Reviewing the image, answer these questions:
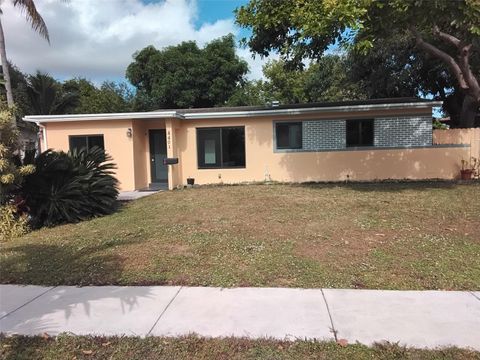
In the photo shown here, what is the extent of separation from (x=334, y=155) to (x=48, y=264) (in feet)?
38.4

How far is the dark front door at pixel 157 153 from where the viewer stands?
17.4 metres

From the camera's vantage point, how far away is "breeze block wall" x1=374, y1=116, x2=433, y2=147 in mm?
15555

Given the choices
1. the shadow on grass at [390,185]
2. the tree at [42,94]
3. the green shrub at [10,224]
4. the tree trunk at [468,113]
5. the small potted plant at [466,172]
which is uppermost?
the tree at [42,94]

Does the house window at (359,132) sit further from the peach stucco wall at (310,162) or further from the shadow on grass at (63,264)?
the shadow on grass at (63,264)

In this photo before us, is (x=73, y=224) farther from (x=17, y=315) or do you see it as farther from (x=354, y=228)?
(x=354, y=228)

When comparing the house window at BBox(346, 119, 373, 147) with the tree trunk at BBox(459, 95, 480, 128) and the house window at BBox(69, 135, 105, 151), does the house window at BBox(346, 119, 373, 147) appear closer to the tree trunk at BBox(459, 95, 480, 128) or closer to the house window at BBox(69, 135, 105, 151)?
the tree trunk at BBox(459, 95, 480, 128)

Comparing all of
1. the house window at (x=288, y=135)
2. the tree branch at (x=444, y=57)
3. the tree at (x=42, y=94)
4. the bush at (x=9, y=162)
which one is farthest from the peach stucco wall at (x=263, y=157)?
the tree at (x=42, y=94)

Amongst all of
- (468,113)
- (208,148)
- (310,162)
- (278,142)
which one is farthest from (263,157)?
(468,113)

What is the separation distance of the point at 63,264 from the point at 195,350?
3.53 meters

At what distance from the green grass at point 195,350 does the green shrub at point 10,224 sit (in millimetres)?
5489

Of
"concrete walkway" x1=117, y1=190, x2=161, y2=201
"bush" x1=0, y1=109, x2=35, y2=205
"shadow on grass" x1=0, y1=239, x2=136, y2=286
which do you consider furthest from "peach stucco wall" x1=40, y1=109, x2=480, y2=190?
"shadow on grass" x1=0, y1=239, x2=136, y2=286

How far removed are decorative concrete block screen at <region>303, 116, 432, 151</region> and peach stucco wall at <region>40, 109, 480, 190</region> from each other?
0.77 ft

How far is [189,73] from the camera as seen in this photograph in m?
31.0

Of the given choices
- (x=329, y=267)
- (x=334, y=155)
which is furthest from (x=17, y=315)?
(x=334, y=155)
